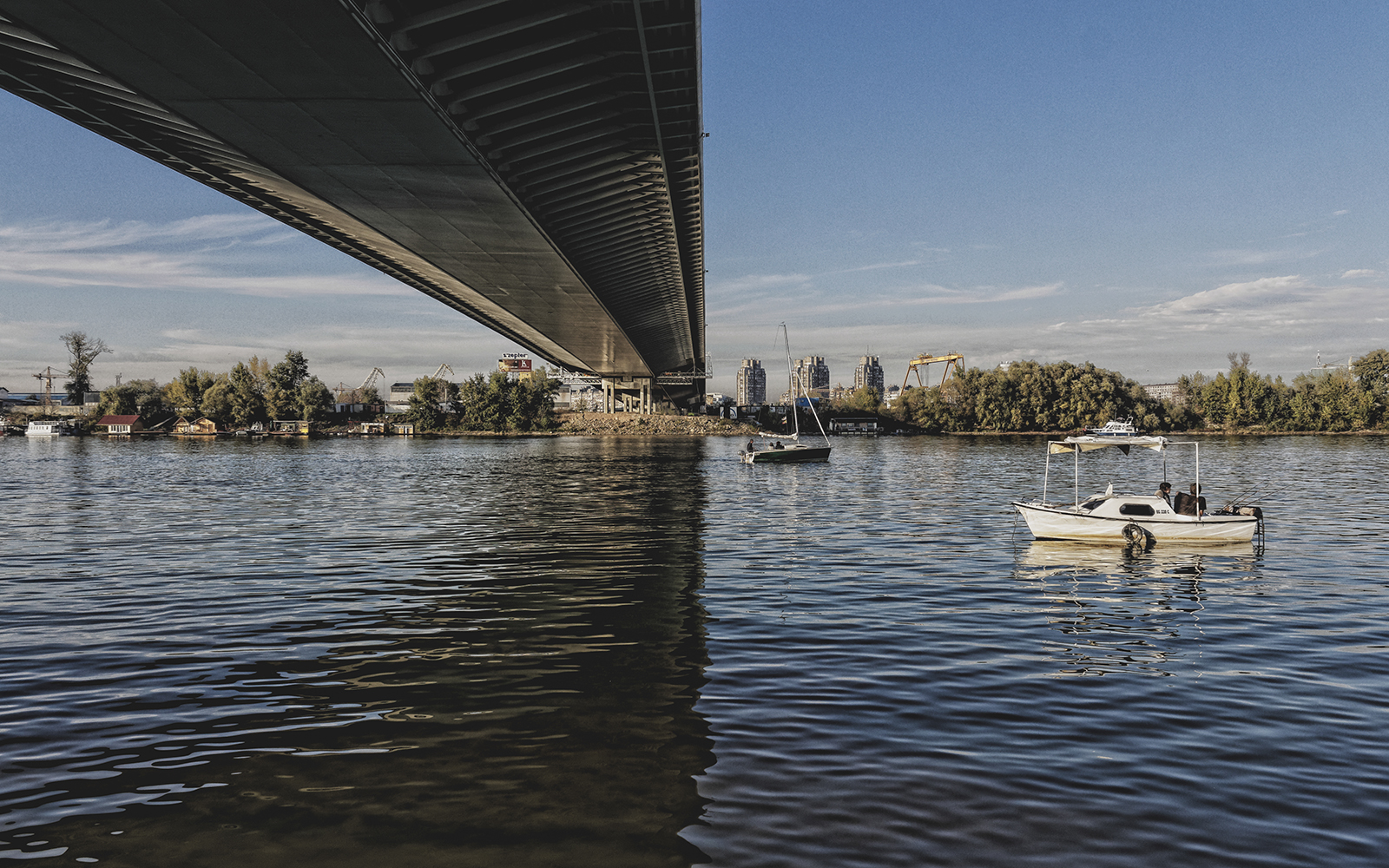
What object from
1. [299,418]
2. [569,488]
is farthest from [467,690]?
[299,418]

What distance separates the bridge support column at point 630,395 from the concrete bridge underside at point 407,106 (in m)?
114

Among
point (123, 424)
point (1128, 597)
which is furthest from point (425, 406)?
point (1128, 597)

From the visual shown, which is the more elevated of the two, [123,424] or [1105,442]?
[123,424]

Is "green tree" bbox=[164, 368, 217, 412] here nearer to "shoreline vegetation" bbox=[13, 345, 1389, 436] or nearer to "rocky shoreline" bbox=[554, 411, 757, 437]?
"shoreline vegetation" bbox=[13, 345, 1389, 436]

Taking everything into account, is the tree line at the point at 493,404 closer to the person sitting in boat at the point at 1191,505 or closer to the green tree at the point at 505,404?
the green tree at the point at 505,404

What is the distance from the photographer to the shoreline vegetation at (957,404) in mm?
149500

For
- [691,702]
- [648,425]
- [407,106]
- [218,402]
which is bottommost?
[691,702]

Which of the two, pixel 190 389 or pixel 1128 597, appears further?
pixel 190 389

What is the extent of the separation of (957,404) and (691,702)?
541ft

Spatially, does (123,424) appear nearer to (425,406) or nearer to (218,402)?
(218,402)

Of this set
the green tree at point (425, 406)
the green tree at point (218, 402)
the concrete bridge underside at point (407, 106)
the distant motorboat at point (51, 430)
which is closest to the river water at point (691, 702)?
the concrete bridge underside at point (407, 106)

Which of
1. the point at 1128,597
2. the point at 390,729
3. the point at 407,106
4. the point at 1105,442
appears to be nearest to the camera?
the point at 390,729

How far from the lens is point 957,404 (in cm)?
16625

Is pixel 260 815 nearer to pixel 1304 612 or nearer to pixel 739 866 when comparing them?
pixel 739 866
